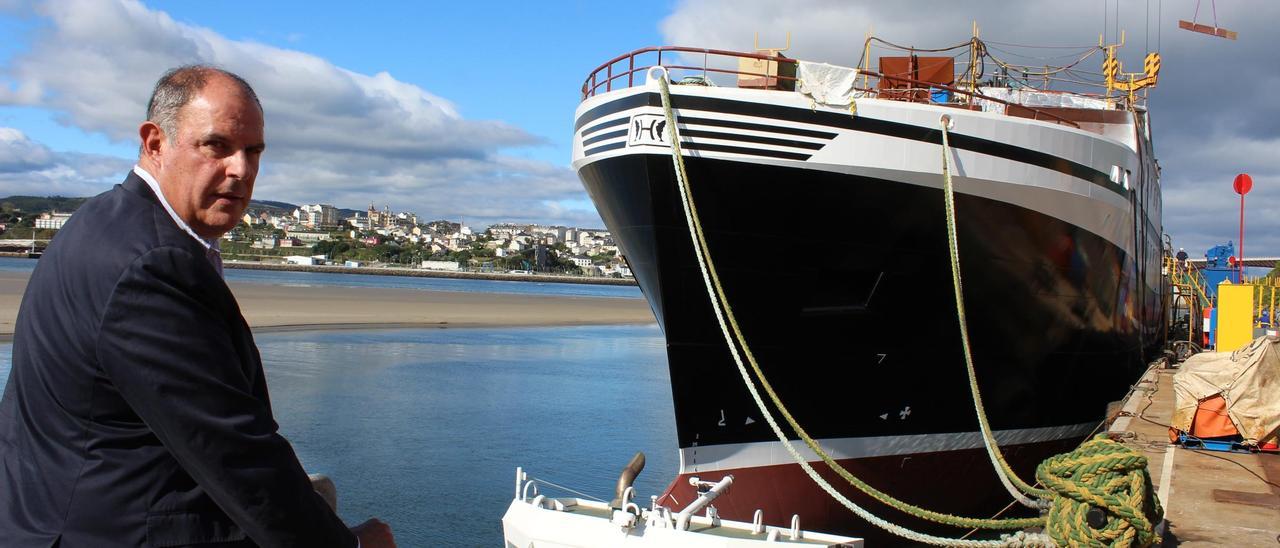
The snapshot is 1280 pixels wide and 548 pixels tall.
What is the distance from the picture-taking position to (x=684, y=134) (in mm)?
8594

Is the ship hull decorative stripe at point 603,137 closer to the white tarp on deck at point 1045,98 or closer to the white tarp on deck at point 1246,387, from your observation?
the white tarp on deck at point 1246,387

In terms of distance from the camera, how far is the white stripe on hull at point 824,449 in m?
9.43

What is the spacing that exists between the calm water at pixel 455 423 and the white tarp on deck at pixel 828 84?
6.27m

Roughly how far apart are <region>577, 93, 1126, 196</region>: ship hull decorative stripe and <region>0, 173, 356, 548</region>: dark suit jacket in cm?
704

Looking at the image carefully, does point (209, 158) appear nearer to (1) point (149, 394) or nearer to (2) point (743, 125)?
(1) point (149, 394)

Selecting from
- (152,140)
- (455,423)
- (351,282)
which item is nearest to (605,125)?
(152,140)

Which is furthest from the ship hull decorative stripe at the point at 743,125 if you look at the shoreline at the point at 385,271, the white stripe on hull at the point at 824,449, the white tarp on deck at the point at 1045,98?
the shoreline at the point at 385,271

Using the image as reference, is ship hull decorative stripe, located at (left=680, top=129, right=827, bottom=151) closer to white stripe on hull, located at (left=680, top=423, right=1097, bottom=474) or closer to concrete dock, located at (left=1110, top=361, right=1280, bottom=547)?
white stripe on hull, located at (left=680, top=423, right=1097, bottom=474)

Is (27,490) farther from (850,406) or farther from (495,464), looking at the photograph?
(495,464)

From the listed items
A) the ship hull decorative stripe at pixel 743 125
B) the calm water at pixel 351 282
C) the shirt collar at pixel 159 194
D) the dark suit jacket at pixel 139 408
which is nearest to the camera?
the dark suit jacket at pixel 139 408

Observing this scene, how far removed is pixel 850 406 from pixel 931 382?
1016 mm

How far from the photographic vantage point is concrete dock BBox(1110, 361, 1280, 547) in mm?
6332

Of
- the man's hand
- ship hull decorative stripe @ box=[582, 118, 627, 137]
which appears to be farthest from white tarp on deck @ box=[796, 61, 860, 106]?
the man's hand

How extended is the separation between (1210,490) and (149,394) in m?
8.20
